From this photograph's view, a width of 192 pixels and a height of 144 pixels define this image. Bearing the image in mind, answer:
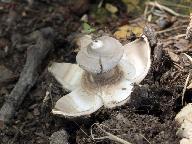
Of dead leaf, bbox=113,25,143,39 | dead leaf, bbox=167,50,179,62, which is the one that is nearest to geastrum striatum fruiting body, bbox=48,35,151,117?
dead leaf, bbox=167,50,179,62

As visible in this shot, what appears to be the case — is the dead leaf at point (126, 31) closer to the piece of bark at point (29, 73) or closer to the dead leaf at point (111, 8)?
the dead leaf at point (111, 8)

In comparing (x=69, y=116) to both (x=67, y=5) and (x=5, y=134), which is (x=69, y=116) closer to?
(x=5, y=134)


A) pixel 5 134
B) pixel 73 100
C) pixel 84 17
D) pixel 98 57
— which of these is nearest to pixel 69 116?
pixel 73 100

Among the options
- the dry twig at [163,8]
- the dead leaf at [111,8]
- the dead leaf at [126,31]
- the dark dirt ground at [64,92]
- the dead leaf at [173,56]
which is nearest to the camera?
the dark dirt ground at [64,92]

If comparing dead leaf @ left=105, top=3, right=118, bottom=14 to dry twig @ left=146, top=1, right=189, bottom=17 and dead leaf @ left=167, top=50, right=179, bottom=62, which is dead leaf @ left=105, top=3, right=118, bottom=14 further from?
dead leaf @ left=167, top=50, right=179, bottom=62

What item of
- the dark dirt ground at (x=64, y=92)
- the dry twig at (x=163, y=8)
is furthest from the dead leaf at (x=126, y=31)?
the dry twig at (x=163, y=8)

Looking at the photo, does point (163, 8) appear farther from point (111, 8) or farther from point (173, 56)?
point (173, 56)
